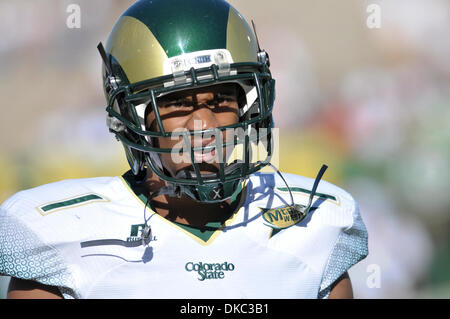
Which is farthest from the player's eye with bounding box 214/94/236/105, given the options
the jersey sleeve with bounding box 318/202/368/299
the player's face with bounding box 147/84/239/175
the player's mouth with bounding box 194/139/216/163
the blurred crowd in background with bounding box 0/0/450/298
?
the blurred crowd in background with bounding box 0/0/450/298

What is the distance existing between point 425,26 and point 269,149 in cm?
253

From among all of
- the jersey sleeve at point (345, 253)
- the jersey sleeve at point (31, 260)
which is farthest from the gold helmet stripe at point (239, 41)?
the jersey sleeve at point (31, 260)

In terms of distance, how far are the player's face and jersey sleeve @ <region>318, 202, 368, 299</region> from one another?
36 cm

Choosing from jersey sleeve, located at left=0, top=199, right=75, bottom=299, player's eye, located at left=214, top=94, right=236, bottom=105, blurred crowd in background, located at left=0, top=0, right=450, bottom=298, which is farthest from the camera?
blurred crowd in background, located at left=0, top=0, right=450, bottom=298

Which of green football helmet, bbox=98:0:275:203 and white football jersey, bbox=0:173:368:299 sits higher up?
green football helmet, bbox=98:0:275:203

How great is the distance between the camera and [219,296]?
3.74 ft

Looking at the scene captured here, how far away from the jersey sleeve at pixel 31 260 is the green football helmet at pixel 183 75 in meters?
0.28

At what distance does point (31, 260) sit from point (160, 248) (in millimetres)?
276

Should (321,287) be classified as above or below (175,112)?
below

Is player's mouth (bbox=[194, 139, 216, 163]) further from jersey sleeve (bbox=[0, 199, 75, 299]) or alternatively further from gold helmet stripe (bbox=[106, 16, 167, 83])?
jersey sleeve (bbox=[0, 199, 75, 299])

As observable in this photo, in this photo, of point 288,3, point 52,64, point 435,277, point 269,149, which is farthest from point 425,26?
point 269,149

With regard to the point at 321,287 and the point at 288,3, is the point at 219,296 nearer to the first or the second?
the point at 321,287

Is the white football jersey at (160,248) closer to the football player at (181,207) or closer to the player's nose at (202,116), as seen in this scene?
the football player at (181,207)

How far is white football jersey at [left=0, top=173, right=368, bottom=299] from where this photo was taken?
1.13 m
